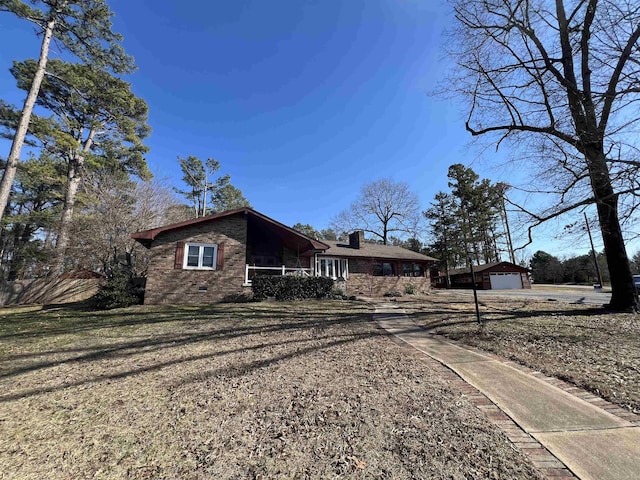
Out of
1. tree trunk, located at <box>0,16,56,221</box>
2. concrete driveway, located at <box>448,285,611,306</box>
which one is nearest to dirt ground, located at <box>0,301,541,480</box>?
tree trunk, located at <box>0,16,56,221</box>

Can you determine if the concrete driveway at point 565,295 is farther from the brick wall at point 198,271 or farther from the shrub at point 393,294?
the brick wall at point 198,271

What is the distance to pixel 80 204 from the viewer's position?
1752 cm

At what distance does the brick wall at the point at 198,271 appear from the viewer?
482 inches

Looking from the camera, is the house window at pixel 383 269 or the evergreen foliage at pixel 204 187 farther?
the evergreen foliage at pixel 204 187

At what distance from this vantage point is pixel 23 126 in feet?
43.2

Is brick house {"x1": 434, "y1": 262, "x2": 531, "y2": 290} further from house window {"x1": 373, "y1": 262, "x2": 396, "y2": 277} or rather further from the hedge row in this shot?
the hedge row

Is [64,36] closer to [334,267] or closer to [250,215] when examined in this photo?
[250,215]

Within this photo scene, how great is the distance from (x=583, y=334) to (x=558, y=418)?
506 cm

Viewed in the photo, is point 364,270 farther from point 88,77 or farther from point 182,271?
point 88,77

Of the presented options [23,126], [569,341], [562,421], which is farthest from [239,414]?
[23,126]

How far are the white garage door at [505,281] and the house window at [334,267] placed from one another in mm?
23468

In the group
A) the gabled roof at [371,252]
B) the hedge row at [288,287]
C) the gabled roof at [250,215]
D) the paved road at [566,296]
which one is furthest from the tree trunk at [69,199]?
the paved road at [566,296]

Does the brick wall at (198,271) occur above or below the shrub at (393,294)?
above

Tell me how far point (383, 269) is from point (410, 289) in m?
2.51
